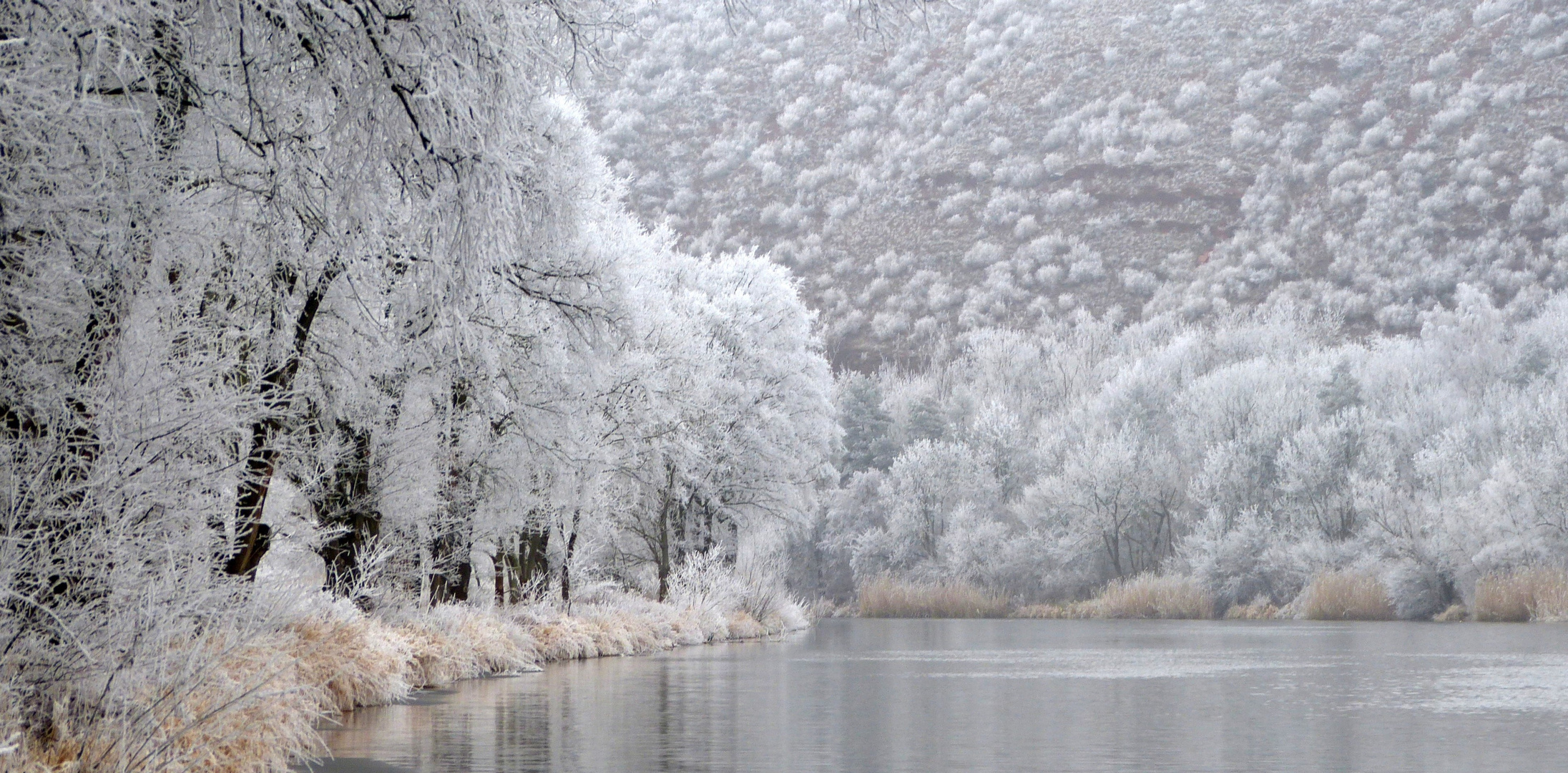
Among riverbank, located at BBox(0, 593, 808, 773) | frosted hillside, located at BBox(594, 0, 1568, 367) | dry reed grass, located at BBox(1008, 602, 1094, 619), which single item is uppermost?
frosted hillside, located at BBox(594, 0, 1568, 367)

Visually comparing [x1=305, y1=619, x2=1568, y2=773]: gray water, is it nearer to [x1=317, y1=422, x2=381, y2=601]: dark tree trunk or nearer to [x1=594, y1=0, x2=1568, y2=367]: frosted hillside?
[x1=317, y1=422, x2=381, y2=601]: dark tree trunk

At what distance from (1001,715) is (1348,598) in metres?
39.3

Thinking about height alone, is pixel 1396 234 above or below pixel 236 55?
above

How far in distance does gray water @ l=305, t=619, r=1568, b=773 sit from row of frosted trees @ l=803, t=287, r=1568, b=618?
849 inches

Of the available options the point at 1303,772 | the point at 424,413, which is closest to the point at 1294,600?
the point at 424,413

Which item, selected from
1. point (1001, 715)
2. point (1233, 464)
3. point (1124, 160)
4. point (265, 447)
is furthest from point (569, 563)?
point (1124, 160)

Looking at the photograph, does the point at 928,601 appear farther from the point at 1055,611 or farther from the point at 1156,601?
the point at 1156,601

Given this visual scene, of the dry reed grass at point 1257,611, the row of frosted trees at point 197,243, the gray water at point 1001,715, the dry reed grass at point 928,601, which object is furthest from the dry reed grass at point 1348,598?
the row of frosted trees at point 197,243

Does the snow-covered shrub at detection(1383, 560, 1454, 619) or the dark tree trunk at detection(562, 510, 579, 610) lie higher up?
the dark tree trunk at detection(562, 510, 579, 610)

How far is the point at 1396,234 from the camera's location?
86438mm

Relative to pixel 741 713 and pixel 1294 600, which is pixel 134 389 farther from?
pixel 1294 600

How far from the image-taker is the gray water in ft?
47.7

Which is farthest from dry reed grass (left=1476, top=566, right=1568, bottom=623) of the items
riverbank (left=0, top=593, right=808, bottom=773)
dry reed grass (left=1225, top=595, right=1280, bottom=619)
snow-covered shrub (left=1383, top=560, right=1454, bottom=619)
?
riverbank (left=0, top=593, right=808, bottom=773)

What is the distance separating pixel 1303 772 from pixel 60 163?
10.4 metres
